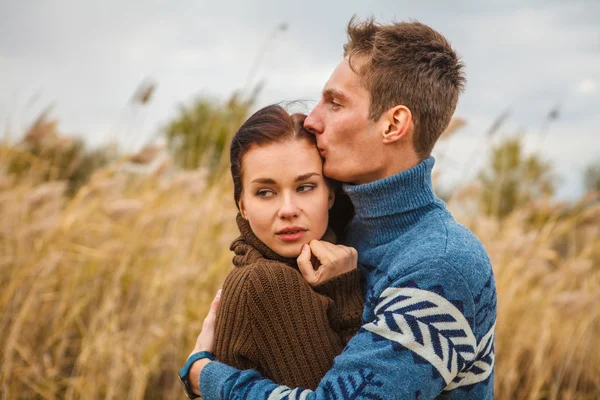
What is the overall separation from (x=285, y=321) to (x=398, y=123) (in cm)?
71

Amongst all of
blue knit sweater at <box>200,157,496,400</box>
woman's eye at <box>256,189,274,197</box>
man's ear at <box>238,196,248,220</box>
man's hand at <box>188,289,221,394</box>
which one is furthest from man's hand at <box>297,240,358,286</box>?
man's hand at <box>188,289,221,394</box>

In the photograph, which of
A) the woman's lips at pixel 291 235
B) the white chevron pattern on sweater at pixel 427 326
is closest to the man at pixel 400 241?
the white chevron pattern on sweater at pixel 427 326

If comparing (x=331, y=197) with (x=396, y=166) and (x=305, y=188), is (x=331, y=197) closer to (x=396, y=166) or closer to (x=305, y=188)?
(x=305, y=188)

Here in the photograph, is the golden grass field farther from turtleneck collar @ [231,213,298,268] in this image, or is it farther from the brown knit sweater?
the brown knit sweater

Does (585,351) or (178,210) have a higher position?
(178,210)

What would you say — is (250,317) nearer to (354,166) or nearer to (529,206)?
(354,166)

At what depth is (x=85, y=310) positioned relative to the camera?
151 inches

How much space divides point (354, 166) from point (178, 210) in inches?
88.1

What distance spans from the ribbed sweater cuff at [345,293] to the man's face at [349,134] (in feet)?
1.08

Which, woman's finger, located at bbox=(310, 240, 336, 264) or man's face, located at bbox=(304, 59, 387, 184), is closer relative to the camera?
woman's finger, located at bbox=(310, 240, 336, 264)

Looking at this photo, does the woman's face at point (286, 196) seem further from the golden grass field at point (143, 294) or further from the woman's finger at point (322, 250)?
the golden grass field at point (143, 294)

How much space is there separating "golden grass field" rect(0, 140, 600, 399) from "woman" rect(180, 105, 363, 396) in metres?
1.53

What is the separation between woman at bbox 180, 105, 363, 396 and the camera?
175cm

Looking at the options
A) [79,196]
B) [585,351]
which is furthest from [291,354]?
[585,351]
